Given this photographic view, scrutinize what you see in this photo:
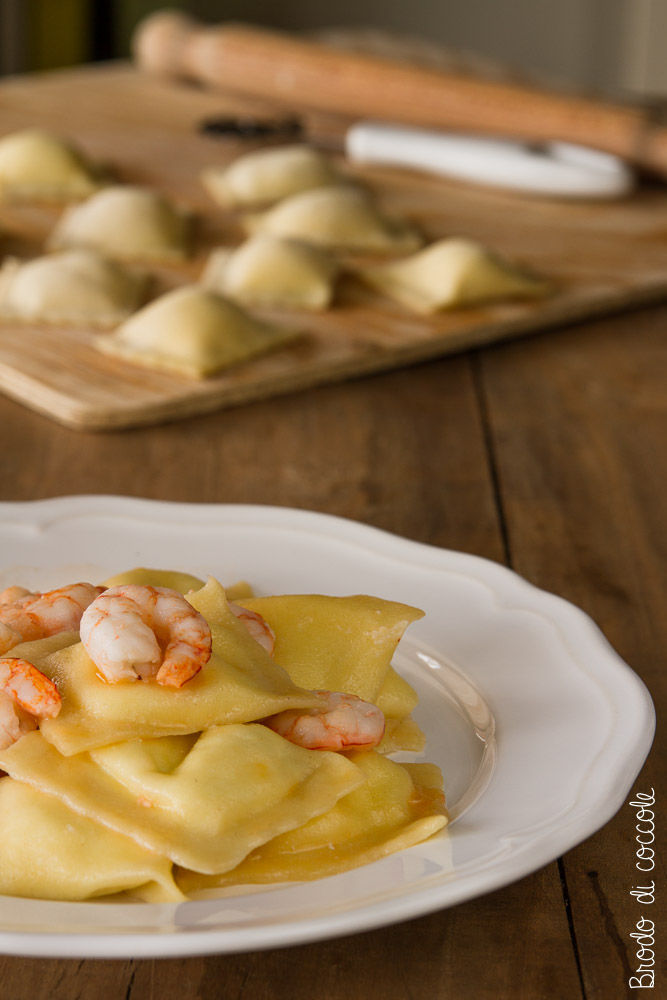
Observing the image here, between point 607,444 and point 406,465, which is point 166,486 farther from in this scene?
A: point 607,444

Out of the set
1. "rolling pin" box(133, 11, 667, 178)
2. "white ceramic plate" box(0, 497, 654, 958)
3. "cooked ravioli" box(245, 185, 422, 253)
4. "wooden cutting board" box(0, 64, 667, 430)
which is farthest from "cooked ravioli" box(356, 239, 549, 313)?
"white ceramic plate" box(0, 497, 654, 958)

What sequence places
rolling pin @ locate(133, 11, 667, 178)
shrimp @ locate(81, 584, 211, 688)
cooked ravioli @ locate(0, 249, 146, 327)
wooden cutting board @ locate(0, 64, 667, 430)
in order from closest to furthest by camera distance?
shrimp @ locate(81, 584, 211, 688)
wooden cutting board @ locate(0, 64, 667, 430)
cooked ravioli @ locate(0, 249, 146, 327)
rolling pin @ locate(133, 11, 667, 178)

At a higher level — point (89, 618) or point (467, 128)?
point (89, 618)

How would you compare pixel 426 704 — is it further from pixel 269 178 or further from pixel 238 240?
pixel 269 178

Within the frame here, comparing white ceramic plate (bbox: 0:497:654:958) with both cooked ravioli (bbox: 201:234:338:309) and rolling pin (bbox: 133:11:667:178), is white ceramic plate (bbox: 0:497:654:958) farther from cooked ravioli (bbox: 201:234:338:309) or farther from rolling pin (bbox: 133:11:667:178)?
rolling pin (bbox: 133:11:667:178)

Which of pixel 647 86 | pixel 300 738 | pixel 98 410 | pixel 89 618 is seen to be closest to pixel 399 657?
pixel 300 738

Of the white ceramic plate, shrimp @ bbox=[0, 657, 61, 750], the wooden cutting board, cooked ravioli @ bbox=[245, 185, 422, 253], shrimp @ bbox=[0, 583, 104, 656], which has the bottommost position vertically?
the wooden cutting board

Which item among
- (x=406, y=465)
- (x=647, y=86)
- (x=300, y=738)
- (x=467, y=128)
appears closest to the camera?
(x=300, y=738)
